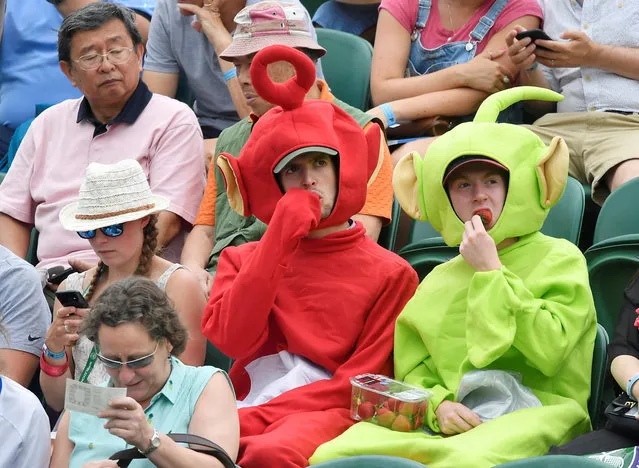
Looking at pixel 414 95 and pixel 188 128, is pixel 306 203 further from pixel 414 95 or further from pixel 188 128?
pixel 414 95

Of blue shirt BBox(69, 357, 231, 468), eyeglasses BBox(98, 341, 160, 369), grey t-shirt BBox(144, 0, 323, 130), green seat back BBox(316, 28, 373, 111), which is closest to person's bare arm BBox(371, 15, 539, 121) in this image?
green seat back BBox(316, 28, 373, 111)

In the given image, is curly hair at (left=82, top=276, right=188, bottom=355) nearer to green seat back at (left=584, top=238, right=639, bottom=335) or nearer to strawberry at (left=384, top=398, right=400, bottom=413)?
strawberry at (left=384, top=398, right=400, bottom=413)

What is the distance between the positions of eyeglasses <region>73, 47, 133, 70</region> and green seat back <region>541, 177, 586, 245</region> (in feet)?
5.21

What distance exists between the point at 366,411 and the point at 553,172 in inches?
30.0

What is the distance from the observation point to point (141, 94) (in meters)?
→ 4.40

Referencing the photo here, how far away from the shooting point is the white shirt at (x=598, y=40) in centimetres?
430

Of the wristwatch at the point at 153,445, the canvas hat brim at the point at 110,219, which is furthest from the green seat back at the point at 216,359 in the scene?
the wristwatch at the point at 153,445

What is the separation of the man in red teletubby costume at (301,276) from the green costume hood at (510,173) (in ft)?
0.68

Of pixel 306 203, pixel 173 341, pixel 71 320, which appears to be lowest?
pixel 71 320

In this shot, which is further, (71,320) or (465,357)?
(71,320)

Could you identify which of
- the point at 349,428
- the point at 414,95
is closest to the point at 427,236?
the point at 414,95

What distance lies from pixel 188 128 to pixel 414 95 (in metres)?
0.87

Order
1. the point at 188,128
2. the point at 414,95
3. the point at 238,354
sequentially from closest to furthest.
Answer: the point at 238,354, the point at 188,128, the point at 414,95

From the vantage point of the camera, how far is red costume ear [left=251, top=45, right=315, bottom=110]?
3.28 meters
